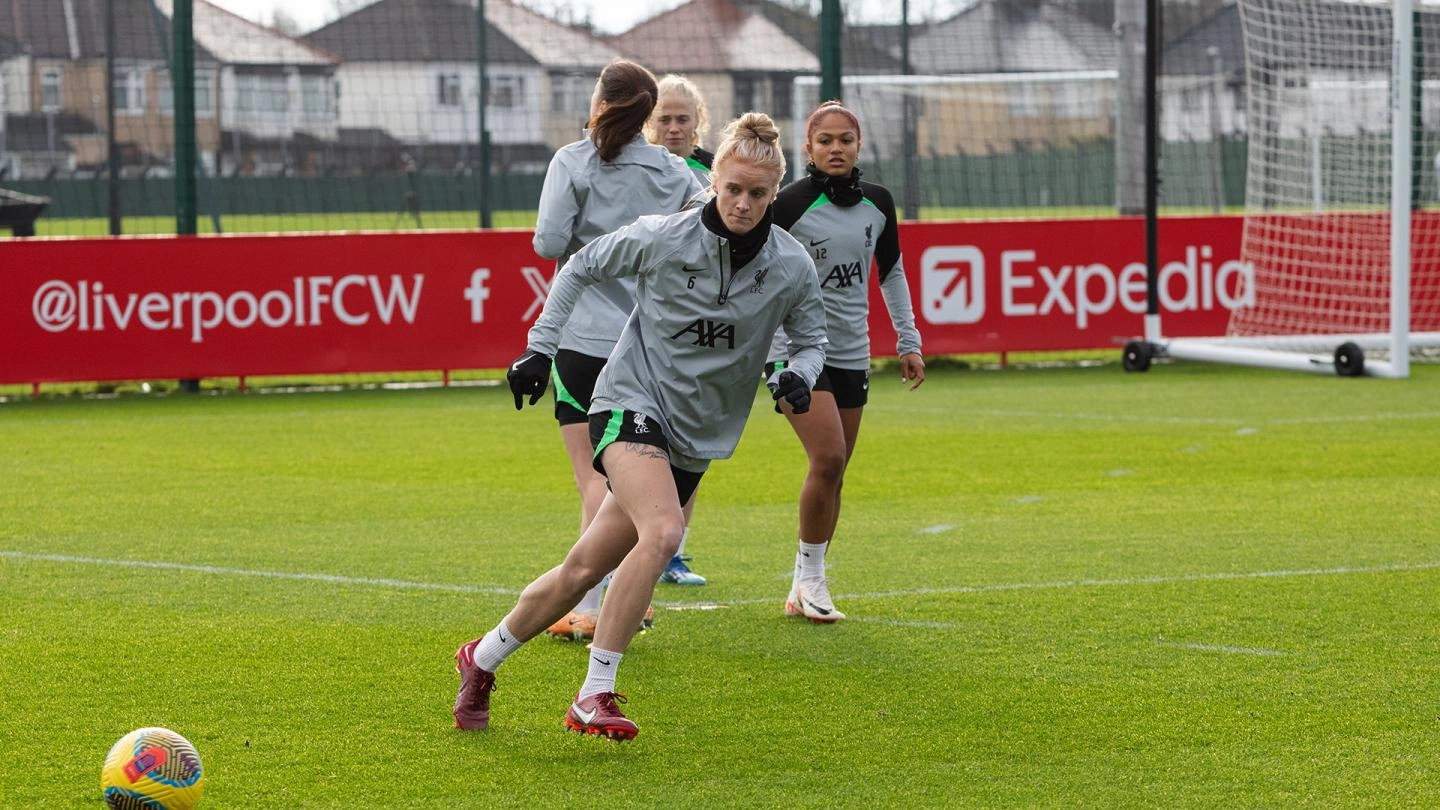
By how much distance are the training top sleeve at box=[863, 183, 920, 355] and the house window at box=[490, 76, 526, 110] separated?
12.2 m

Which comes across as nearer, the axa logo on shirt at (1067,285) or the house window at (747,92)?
the axa logo on shirt at (1067,285)

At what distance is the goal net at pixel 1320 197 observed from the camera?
16.1 metres

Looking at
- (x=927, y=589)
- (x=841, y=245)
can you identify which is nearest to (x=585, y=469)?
(x=841, y=245)

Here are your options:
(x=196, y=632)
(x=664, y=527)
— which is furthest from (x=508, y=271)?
(x=664, y=527)

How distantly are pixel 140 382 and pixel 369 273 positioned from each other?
2124 millimetres

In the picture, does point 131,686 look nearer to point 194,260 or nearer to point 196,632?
point 196,632

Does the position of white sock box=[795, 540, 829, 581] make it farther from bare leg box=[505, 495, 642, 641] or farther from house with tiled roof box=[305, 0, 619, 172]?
house with tiled roof box=[305, 0, 619, 172]

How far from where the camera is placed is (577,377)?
6258mm

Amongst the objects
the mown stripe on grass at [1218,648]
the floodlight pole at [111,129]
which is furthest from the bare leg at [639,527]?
the floodlight pole at [111,129]

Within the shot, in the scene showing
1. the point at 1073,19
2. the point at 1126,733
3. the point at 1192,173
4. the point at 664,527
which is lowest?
the point at 1126,733

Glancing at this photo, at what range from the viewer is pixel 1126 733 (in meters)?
5.15

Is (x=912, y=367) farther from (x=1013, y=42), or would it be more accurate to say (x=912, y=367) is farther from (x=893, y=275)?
(x=1013, y=42)

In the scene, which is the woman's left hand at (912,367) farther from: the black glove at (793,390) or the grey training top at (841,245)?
the black glove at (793,390)

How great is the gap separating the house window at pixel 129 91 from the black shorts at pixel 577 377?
40.6 ft
